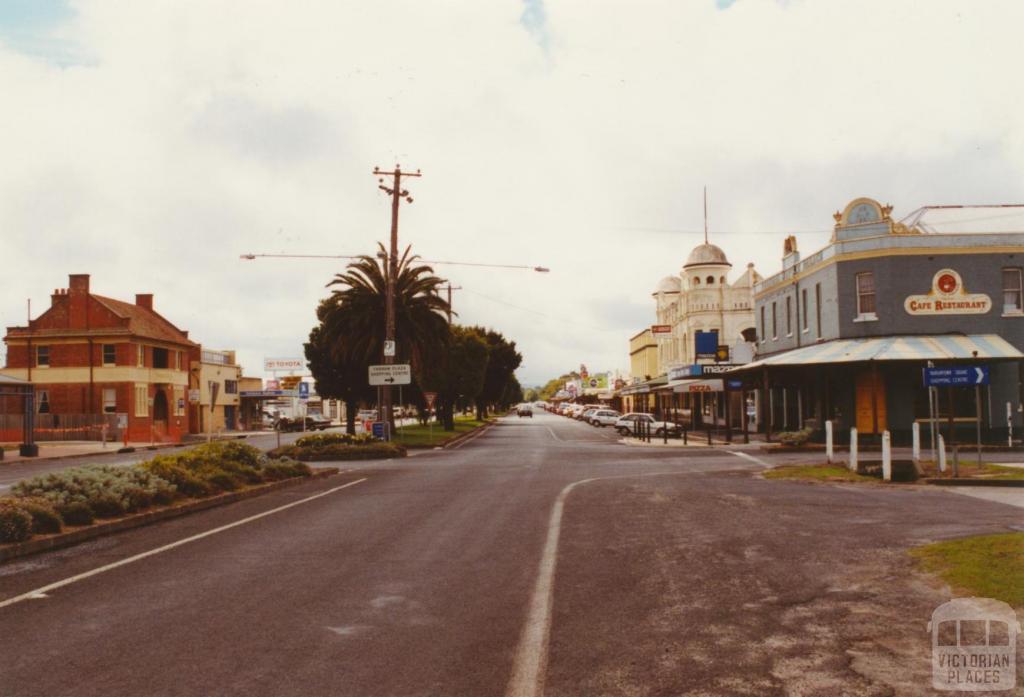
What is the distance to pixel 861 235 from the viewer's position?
36.8 m

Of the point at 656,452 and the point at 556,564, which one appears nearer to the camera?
the point at 556,564

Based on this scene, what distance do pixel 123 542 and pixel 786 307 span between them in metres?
37.3

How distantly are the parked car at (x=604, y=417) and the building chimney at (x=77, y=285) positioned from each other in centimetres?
3748

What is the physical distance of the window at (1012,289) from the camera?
1369 inches

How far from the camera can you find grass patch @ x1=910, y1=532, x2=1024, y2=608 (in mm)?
7754

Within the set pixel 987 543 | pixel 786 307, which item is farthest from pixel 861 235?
pixel 987 543

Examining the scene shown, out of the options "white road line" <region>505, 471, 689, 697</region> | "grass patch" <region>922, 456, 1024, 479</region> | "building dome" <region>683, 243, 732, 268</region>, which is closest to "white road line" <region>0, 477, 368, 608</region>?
"white road line" <region>505, 471, 689, 697</region>

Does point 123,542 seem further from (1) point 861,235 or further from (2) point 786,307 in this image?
(2) point 786,307

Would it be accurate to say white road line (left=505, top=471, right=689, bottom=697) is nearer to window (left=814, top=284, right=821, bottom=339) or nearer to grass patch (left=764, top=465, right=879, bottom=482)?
grass patch (left=764, top=465, right=879, bottom=482)

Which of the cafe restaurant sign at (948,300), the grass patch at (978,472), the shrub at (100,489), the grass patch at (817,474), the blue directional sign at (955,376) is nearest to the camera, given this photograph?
the shrub at (100,489)

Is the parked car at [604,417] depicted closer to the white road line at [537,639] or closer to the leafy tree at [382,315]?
the leafy tree at [382,315]

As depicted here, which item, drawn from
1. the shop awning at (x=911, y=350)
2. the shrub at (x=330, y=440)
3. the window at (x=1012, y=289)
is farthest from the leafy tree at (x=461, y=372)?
the window at (x=1012, y=289)

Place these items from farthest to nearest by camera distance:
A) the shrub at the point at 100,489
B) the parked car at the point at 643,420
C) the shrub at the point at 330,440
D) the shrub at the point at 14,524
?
the parked car at the point at 643,420, the shrub at the point at 330,440, the shrub at the point at 100,489, the shrub at the point at 14,524

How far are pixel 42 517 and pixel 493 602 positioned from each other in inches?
271
